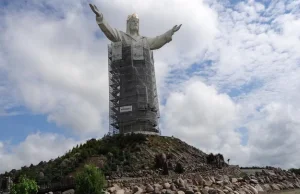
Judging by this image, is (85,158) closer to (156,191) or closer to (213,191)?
(156,191)

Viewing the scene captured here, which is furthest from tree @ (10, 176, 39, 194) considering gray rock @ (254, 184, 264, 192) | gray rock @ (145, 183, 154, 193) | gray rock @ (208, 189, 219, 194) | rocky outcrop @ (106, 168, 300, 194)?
gray rock @ (254, 184, 264, 192)

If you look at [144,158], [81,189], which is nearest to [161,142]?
[144,158]

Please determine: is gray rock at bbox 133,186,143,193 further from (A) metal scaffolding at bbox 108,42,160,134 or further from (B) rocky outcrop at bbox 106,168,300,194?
(A) metal scaffolding at bbox 108,42,160,134

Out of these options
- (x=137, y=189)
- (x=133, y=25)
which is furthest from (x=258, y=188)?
(x=133, y=25)

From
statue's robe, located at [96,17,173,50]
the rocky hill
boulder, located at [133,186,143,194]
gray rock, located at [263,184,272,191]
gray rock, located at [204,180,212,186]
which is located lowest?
boulder, located at [133,186,143,194]

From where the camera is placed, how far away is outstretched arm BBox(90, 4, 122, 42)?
59562mm

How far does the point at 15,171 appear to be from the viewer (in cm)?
4681

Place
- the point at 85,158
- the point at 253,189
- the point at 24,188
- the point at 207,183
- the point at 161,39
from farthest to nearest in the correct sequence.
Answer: the point at 161,39
the point at 85,158
the point at 253,189
the point at 207,183
the point at 24,188

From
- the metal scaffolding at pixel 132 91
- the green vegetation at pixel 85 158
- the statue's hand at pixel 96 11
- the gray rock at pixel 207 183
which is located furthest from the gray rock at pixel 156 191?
the statue's hand at pixel 96 11

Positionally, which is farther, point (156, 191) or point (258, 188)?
point (258, 188)

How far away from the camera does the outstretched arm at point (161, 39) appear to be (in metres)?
66.2

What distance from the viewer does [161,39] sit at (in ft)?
218

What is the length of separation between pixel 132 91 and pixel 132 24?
11869mm

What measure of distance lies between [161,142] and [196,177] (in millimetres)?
16688
